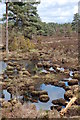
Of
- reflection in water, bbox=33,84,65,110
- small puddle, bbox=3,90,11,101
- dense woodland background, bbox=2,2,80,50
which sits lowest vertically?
reflection in water, bbox=33,84,65,110

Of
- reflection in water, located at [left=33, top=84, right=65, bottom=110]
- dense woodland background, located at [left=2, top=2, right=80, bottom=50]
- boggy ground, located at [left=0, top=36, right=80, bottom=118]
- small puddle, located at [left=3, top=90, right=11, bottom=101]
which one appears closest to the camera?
boggy ground, located at [left=0, top=36, right=80, bottom=118]

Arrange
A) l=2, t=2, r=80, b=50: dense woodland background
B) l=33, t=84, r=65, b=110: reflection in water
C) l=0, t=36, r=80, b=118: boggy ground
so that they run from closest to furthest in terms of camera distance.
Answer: l=0, t=36, r=80, b=118: boggy ground
l=33, t=84, r=65, b=110: reflection in water
l=2, t=2, r=80, b=50: dense woodland background

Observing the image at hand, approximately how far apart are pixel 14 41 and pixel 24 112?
619 centimetres

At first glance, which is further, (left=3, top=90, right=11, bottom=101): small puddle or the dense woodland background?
the dense woodland background

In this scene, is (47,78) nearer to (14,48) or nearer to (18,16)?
(14,48)

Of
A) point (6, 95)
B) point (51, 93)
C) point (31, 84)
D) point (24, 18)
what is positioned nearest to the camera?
point (6, 95)

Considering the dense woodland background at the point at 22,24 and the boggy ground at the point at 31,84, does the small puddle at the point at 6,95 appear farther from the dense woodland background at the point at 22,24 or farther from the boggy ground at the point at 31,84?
the dense woodland background at the point at 22,24

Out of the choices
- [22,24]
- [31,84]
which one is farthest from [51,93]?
[22,24]

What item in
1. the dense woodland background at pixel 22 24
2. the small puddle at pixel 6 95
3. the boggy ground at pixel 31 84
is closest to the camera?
the boggy ground at pixel 31 84

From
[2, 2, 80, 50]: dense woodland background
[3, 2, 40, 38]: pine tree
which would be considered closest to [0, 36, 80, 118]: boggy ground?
[2, 2, 80, 50]: dense woodland background

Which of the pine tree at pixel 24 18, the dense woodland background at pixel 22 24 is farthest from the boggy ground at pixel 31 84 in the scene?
the pine tree at pixel 24 18

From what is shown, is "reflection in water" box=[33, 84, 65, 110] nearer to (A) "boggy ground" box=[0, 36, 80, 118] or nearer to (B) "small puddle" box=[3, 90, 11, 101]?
(A) "boggy ground" box=[0, 36, 80, 118]

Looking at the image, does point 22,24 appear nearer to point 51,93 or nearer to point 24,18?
point 24,18

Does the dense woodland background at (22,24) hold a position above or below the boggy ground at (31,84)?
above
